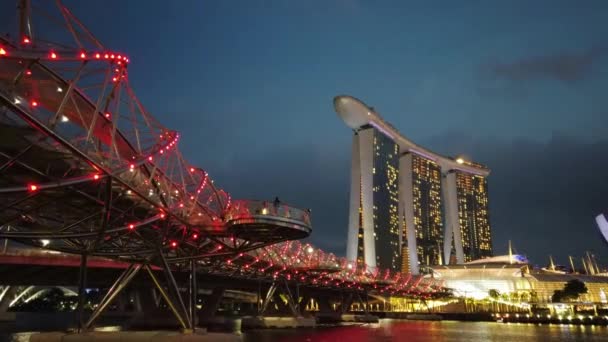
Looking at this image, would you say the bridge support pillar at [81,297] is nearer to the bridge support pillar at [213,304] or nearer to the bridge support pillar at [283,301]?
the bridge support pillar at [283,301]

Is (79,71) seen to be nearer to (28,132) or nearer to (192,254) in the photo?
(28,132)

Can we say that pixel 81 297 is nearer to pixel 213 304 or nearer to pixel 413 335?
pixel 413 335

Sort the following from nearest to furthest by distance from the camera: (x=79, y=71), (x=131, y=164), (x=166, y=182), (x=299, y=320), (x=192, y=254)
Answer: (x=79, y=71)
(x=131, y=164)
(x=166, y=182)
(x=192, y=254)
(x=299, y=320)

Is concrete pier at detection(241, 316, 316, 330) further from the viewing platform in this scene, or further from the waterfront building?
the waterfront building

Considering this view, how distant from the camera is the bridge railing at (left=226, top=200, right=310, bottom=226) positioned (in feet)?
104

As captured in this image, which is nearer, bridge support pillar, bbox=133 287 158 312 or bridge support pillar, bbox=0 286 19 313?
bridge support pillar, bbox=133 287 158 312

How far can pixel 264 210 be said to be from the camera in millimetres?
31531

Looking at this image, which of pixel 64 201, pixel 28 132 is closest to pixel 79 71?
pixel 28 132

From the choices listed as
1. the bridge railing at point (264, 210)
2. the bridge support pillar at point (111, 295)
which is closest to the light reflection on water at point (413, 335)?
the bridge support pillar at point (111, 295)

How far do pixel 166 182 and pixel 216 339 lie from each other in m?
11.1

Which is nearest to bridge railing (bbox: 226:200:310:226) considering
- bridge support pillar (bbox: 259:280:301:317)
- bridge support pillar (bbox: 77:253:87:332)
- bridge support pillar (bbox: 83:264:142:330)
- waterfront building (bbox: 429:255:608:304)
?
bridge support pillar (bbox: 83:264:142:330)

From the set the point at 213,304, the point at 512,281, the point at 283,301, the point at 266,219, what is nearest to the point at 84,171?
the point at 266,219

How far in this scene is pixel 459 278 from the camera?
17188cm

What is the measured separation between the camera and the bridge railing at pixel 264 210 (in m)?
31.7
